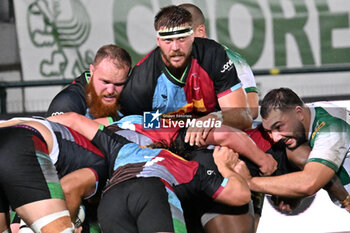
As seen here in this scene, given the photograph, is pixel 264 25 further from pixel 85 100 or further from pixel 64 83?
pixel 85 100

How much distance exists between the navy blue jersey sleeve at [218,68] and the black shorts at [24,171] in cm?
139

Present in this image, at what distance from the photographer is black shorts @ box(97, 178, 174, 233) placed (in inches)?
121

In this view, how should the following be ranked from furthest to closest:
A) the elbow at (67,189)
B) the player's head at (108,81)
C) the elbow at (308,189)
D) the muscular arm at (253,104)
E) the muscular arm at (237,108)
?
the muscular arm at (253,104), the player's head at (108,81), the muscular arm at (237,108), the elbow at (308,189), the elbow at (67,189)

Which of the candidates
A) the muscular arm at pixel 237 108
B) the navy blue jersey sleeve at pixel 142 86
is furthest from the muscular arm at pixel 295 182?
the navy blue jersey sleeve at pixel 142 86

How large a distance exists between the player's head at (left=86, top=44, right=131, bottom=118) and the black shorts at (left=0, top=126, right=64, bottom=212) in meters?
1.21

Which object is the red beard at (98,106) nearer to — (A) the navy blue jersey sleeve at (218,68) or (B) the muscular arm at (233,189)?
(A) the navy blue jersey sleeve at (218,68)

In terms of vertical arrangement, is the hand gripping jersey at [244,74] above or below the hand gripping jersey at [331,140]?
above

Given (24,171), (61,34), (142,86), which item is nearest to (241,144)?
(142,86)

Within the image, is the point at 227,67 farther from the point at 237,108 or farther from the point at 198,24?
the point at 198,24

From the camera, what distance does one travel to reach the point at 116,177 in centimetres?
337

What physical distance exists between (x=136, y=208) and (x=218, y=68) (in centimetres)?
132

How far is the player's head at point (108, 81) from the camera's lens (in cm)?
430

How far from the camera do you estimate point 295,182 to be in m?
3.64

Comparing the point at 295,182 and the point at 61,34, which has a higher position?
the point at 61,34
